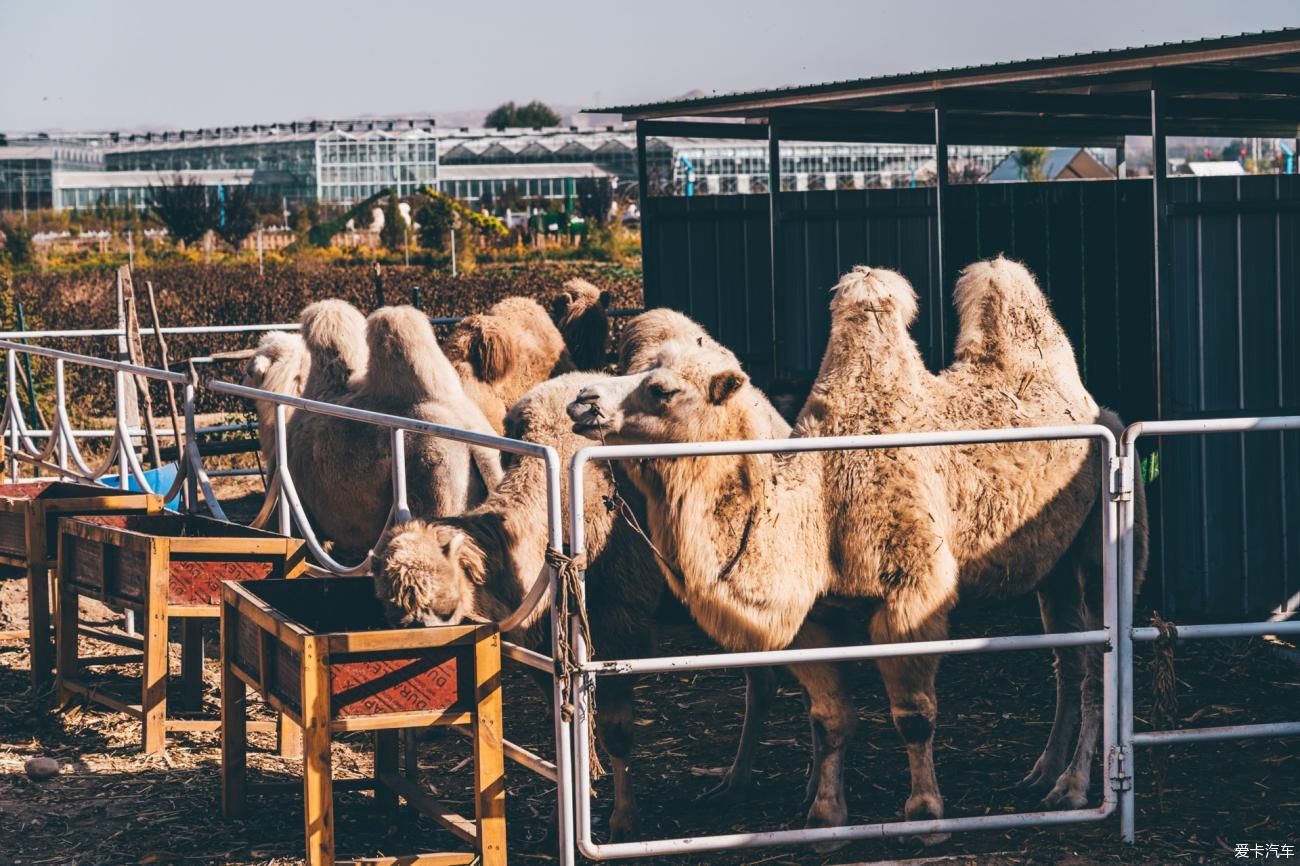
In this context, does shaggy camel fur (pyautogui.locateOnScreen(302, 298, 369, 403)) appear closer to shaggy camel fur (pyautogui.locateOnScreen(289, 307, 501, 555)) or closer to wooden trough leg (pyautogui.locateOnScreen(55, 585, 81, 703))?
shaggy camel fur (pyautogui.locateOnScreen(289, 307, 501, 555))

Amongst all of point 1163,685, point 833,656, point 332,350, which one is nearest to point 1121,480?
point 1163,685

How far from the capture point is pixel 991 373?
6531 millimetres

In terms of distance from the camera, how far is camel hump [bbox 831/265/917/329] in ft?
20.5

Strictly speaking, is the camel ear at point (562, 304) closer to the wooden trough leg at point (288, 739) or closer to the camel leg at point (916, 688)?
the wooden trough leg at point (288, 739)

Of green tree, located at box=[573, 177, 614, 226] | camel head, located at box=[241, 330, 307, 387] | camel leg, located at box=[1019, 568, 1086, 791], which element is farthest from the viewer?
green tree, located at box=[573, 177, 614, 226]

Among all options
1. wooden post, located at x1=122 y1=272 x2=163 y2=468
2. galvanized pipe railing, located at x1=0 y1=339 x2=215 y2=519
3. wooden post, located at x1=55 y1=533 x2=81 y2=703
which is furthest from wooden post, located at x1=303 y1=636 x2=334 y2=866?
wooden post, located at x1=122 y1=272 x2=163 y2=468

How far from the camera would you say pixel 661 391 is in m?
5.64

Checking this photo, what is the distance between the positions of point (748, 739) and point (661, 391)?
1625 mm

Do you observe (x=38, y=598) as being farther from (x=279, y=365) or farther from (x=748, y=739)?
(x=748, y=739)

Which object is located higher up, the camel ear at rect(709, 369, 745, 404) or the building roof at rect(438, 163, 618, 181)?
the building roof at rect(438, 163, 618, 181)

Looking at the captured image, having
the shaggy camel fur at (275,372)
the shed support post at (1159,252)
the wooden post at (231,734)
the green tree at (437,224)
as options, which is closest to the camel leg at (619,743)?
the wooden post at (231,734)

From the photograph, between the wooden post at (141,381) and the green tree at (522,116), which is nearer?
the wooden post at (141,381)

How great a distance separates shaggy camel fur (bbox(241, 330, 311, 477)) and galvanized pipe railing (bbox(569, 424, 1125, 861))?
479 centimetres

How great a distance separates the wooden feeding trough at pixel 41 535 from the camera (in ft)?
26.9
